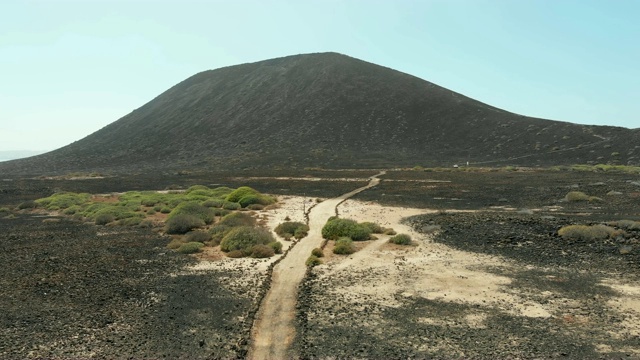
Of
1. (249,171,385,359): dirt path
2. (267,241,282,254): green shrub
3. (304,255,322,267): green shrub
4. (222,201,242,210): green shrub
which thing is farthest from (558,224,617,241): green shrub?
(222,201,242,210): green shrub

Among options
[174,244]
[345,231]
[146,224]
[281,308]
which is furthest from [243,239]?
[146,224]

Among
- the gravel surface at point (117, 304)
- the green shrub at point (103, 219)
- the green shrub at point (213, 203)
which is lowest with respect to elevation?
the gravel surface at point (117, 304)

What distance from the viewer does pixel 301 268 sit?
2161cm

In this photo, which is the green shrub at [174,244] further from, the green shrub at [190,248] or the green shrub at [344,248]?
the green shrub at [344,248]

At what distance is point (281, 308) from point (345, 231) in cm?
1189

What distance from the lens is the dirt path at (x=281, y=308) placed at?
43.4 ft

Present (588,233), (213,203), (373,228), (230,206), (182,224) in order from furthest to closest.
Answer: (213,203)
(230,206)
(182,224)
(373,228)
(588,233)

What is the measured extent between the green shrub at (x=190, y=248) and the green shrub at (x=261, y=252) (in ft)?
12.5

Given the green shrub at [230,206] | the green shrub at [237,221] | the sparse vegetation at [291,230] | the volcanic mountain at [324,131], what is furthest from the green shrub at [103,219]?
the volcanic mountain at [324,131]

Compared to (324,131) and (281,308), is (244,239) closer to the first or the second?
(281,308)

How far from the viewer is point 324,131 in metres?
127

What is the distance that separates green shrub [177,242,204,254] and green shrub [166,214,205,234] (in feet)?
18.7

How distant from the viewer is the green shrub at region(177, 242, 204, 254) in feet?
83.9

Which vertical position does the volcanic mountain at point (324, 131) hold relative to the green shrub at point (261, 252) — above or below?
above
